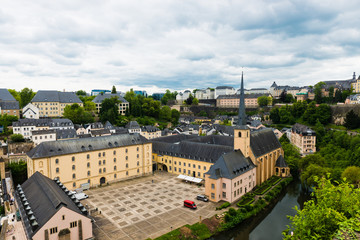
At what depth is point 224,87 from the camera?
7795 inches

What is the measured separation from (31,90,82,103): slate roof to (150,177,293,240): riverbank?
84.5 metres

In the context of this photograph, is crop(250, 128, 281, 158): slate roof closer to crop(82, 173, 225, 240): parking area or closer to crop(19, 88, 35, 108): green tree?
crop(82, 173, 225, 240): parking area

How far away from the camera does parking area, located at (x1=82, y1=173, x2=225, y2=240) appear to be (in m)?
28.5

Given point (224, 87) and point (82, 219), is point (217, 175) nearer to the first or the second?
point (82, 219)

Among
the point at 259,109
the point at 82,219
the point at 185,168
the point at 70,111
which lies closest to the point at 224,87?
the point at 259,109

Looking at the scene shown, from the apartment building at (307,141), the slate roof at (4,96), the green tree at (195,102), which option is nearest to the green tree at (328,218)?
the apartment building at (307,141)

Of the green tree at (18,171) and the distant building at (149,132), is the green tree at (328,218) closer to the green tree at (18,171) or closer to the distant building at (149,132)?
the green tree at (18,171)

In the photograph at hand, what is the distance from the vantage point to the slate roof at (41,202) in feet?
75.4

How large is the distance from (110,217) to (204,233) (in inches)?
518

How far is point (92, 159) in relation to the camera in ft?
143

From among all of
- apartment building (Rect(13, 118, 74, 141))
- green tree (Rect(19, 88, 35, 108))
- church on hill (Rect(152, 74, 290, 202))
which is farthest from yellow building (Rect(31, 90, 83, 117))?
church on hill (Rect(152, 74, 290, 202))

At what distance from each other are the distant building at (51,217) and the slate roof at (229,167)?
2047 centimetres

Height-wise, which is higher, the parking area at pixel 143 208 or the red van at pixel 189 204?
the red van at pixel 189 204

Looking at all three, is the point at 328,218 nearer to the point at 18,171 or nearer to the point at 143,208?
the point at 143,208
